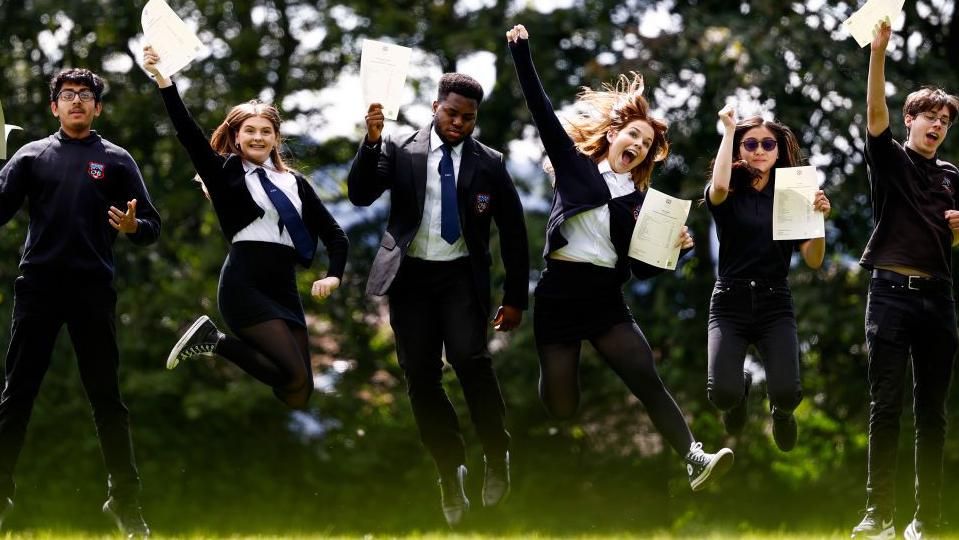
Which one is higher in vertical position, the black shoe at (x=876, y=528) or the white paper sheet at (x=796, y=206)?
the white paper sheet at (x=796, y=206)

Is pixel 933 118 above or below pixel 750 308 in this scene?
above

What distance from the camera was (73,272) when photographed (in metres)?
6.41

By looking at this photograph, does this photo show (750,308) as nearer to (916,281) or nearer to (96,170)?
(916,281)

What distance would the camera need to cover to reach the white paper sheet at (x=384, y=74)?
641 cm

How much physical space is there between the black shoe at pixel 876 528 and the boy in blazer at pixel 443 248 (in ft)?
6.03

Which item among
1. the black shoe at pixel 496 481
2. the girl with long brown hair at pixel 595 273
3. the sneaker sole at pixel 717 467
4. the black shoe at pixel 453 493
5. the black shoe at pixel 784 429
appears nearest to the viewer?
the sneaker sole at pixel 717 467

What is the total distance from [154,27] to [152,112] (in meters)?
8.59

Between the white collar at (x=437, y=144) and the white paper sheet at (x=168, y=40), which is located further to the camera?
the white collar at (x=437, y=144)

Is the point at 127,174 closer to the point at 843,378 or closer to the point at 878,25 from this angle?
the point at 878,25

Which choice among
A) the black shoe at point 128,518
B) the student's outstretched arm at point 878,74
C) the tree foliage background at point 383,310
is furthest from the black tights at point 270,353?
the tree foliage background at point 383,310

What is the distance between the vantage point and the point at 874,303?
22.0 ft

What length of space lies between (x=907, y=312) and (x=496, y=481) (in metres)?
2.27

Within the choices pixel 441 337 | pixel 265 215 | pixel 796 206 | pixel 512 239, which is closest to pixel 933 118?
pixel 796 206

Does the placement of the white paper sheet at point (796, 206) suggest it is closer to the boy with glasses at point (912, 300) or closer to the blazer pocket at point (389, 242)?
the boy with glasses at point (912, 300)
